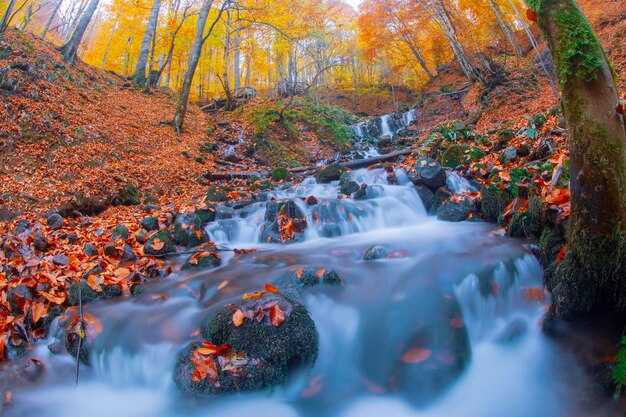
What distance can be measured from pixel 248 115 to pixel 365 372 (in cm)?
1450

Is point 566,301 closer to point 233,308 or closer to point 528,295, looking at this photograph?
point 528,295

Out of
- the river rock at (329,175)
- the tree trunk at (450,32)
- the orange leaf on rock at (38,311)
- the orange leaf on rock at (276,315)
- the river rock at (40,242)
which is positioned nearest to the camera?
the orange leaf on rock at (276,315)

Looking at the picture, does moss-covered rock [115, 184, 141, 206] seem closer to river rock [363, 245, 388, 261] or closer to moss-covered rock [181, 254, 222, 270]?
moss-covered rock [181, 254, 222, 270]

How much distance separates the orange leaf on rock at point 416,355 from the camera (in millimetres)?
3104

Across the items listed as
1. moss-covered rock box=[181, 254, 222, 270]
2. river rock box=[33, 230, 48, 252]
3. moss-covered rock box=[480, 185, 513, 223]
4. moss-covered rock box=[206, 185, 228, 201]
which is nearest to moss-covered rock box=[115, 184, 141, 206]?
moss-covered rock box=[206, 185, 228, 201]

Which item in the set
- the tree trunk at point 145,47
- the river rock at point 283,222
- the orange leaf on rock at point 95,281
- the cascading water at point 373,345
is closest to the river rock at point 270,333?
the cascading water at point 373,345

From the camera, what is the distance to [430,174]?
24.6 feet

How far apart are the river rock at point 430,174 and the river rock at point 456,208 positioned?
81cm

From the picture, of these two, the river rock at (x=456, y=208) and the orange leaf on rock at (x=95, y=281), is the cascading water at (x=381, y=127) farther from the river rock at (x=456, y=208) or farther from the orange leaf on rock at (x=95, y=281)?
the orange leaf on rock at (x=95, y=281)

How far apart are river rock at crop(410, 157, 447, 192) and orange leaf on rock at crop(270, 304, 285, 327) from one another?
547cm

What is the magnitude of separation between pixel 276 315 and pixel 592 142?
259 centimetres

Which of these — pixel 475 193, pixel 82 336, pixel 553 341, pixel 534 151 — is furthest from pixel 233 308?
pixel 534 151

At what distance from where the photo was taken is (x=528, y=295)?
3555 mm

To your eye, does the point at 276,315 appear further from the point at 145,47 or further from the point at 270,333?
the point at 145,47
